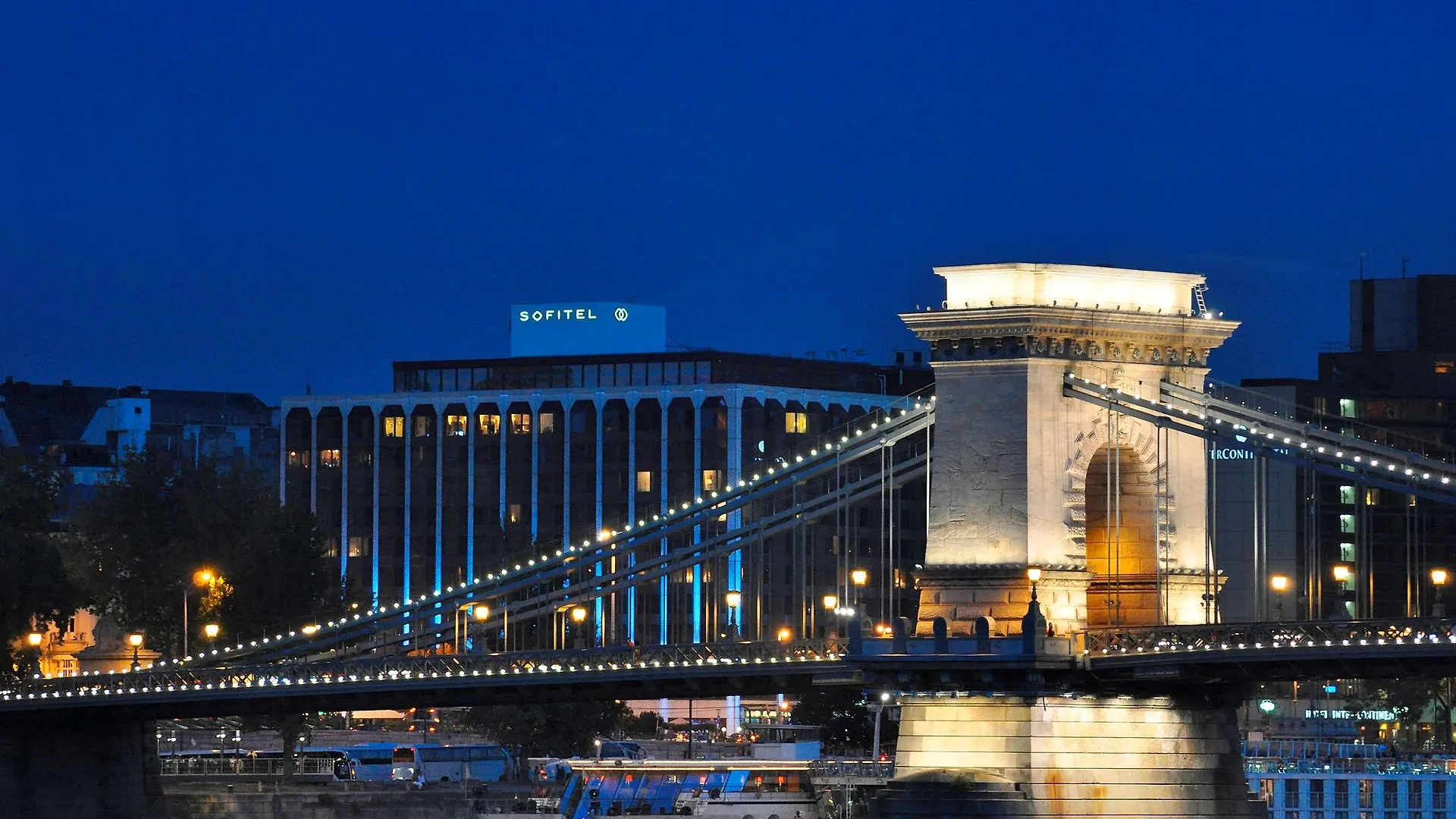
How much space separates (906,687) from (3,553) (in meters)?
54.3

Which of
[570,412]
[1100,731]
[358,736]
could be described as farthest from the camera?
[570,412]

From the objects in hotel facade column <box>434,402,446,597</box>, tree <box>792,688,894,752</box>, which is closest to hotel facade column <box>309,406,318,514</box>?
hotel facade column <box>434,402,446,597</box>

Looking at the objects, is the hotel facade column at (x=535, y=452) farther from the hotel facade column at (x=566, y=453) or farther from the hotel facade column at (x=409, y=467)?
the hotel facade column at (x=409, y=467)

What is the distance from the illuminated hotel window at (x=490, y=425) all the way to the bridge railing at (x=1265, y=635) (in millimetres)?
108314

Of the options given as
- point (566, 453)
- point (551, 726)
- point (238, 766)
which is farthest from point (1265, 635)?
point (566, 453)

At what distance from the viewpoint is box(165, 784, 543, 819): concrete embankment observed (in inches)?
4872

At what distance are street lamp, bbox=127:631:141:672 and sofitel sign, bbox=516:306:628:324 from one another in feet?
179

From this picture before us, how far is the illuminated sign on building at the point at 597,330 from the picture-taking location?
195m

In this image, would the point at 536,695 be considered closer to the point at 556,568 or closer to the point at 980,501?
the point at 556,568

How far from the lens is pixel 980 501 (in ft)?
285

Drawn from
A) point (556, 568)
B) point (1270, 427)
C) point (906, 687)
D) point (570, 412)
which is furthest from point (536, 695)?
point (570, 412)

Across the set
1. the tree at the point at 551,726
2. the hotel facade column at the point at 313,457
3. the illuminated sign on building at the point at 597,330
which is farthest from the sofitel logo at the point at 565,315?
the tree at the point at 551,726

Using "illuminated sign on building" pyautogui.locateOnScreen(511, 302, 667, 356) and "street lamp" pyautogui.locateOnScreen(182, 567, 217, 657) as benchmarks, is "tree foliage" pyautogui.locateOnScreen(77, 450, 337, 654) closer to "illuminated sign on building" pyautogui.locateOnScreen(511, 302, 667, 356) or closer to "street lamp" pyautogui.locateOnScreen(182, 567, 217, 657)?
"street lamp" pyautogui.locateOnScreen(182, 567, 217, 657)

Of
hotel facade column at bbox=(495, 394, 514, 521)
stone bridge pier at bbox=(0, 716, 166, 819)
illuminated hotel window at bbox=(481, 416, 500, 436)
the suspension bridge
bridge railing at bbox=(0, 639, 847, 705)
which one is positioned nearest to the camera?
the suspension bridge
